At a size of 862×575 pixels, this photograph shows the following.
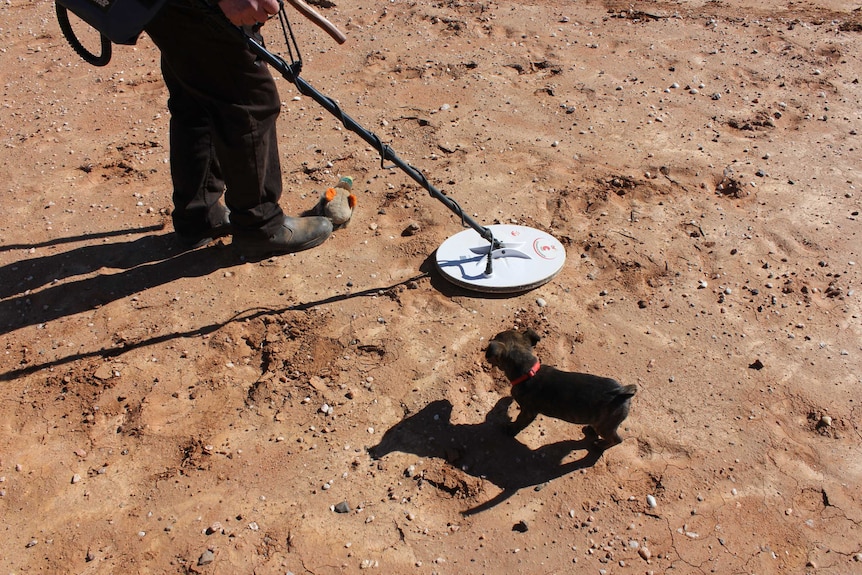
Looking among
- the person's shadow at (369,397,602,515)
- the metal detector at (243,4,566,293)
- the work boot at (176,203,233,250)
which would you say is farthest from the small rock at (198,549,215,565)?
the work boot at (176,203,233,250)

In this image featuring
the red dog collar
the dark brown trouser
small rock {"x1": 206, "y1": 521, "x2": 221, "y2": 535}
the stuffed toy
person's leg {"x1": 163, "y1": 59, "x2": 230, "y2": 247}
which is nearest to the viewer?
small rock {"x1": 206, "y1": 521, "x2": 221, "y2": 535}

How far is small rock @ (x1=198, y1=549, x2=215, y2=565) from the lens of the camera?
2584 mm

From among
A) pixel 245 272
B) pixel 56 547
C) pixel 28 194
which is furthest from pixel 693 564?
pixel 28 194

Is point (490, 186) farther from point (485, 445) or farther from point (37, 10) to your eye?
point (37, 10)

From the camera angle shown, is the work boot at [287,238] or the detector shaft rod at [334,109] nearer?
the detector shaft rod at [334,109]

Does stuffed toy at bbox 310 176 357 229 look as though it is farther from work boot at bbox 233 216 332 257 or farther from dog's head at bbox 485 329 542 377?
dog's head at bbox 485 329 542 377

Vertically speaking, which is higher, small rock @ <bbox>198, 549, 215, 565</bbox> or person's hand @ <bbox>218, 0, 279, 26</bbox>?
person's hand @ <bbox>218, 0, 279, 26</bbox>

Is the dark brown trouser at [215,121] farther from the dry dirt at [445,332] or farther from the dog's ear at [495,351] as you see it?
the dog's ear at [495,351]

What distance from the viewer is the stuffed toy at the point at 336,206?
419cm

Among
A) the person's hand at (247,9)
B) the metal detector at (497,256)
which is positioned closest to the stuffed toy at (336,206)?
the metal detector at (497,256)

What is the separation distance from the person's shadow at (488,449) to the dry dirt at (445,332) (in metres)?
0.01

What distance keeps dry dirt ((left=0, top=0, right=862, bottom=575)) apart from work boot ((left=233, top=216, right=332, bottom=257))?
9cm

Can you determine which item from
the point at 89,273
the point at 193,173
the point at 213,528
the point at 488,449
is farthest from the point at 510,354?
the point at 89,273

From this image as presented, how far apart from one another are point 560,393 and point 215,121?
7.16 ft
